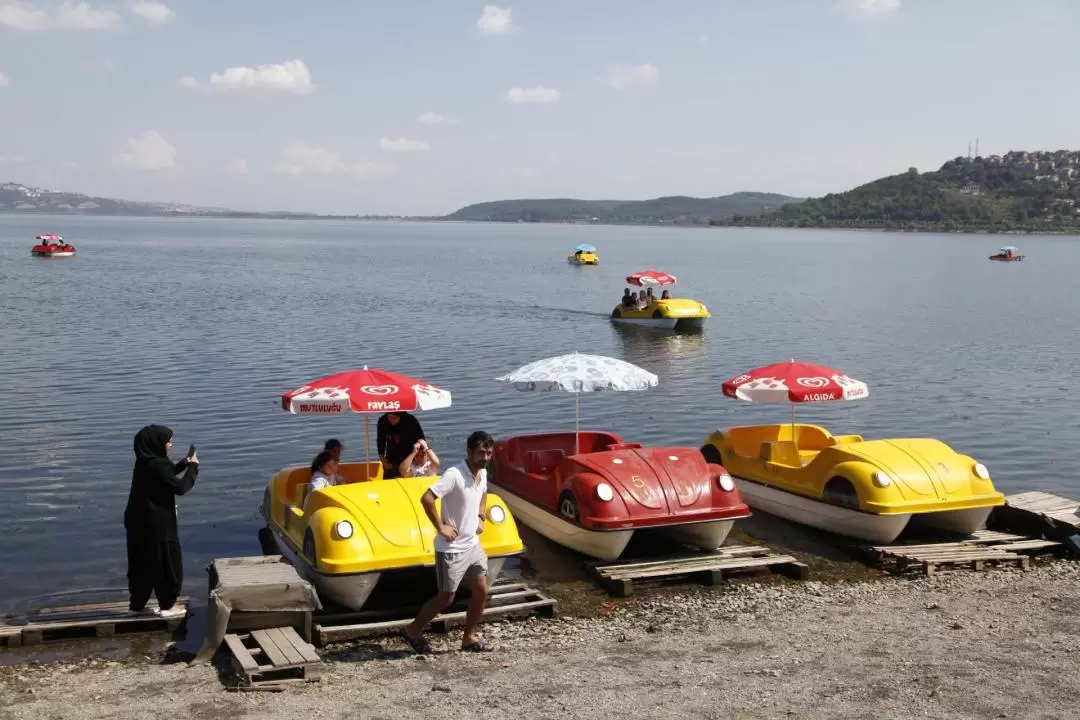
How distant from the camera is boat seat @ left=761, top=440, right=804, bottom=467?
54.1 feet

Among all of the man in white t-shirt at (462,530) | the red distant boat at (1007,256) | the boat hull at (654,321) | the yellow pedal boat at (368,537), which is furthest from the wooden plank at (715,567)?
the red distant boat at (1007,256)

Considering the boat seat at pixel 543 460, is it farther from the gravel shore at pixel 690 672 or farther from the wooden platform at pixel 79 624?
the wooden platform at pixel 79 624

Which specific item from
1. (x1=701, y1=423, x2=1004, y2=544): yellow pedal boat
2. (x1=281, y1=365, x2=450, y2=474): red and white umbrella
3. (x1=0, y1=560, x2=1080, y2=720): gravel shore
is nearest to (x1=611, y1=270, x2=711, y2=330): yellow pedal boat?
(x1=701, y1=423, x2=1004, y2=544): yellow pedal boat

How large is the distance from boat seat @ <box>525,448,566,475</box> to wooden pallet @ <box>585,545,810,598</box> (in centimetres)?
274

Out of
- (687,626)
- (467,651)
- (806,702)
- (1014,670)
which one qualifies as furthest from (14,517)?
(1014,670)

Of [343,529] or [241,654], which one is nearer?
[241,654]

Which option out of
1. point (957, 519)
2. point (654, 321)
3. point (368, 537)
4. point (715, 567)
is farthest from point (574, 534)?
point (654, 321)

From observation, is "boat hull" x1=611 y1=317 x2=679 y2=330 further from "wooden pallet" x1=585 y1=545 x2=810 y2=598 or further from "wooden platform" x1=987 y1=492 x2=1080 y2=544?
"wooden pallet" x1=585 y1=545 x2=810 y2=598

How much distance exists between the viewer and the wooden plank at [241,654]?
9.50m

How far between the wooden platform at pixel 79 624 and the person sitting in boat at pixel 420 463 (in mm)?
3060

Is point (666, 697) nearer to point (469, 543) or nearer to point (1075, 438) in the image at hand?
point (469, 543)

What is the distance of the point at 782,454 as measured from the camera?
16625mm

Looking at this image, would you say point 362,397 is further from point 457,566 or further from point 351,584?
point 457,566

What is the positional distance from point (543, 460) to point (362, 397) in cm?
358
